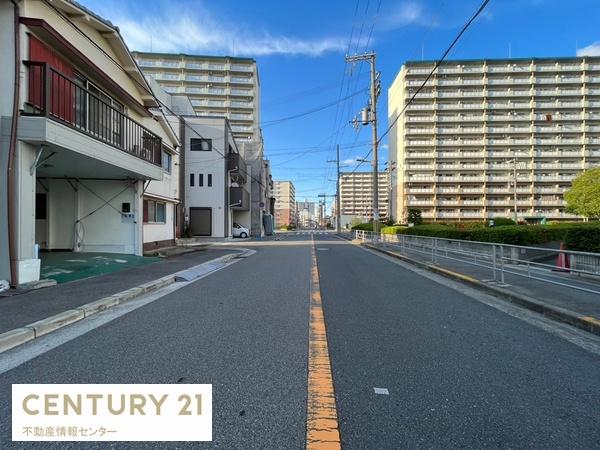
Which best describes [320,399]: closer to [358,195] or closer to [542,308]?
[542,308]

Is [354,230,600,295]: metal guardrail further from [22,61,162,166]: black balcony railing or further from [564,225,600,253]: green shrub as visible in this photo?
[22,61,162,166]: black balcony railing

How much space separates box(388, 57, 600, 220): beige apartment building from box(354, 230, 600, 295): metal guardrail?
63280mm

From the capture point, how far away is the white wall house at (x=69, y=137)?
684 cm

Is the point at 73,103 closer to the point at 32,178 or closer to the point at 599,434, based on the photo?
the point at 32,178

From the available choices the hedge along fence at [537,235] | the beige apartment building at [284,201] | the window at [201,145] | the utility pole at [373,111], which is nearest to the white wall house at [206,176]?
the window at [201,145]

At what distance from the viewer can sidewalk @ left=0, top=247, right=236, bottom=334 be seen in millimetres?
4921

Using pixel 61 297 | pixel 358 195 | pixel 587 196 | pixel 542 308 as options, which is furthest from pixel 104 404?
pixel 358 195

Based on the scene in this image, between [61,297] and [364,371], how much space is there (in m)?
5.70

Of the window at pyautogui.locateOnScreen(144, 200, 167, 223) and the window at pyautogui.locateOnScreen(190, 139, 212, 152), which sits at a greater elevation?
the window at pyautogui.locateOnScreen(190, 139, 212, 152)

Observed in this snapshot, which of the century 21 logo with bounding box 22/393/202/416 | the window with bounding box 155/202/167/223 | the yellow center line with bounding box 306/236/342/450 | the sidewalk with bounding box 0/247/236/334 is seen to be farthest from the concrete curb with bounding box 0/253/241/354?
the window with bounding box 155/202/167/223

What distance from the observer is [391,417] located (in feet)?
8.50

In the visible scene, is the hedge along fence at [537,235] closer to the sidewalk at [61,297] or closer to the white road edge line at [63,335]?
the white road edge line at [63,335]

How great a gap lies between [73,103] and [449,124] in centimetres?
7868

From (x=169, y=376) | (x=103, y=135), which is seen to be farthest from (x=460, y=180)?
(x=169, y=376)
